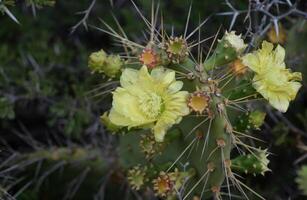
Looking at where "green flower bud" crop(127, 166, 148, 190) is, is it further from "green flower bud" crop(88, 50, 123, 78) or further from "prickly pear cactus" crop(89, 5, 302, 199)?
"green flower bud" crop(88, 50, 123, 78)

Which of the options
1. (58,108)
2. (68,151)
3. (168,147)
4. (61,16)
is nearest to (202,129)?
(168,147)

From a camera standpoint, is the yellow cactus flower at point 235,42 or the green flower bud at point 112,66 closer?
the yellow cactus flower at point 235,42

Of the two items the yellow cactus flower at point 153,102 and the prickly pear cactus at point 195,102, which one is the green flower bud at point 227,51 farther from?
the yellow cactus flower at point 153,102

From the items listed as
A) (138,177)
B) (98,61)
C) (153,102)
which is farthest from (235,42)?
(138,177)

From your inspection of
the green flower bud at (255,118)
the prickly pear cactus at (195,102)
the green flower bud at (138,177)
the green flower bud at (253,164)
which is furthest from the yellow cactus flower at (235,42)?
the green flower bud at (138,177)

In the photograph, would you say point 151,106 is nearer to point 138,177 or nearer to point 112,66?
point 112,66

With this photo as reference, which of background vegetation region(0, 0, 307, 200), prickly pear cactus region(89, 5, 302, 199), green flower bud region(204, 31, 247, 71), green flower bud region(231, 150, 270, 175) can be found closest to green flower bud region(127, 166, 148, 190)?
prickly pear cactus region(89, 5, 302, 199)

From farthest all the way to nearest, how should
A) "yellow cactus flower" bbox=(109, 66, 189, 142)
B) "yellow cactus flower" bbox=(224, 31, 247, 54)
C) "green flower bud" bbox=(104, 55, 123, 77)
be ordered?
"green flower bud" bbox=(104, 55, 123, 77) → "yellow cactus flower" bbox=(224, 31, 247, 54) → "yellow cactus flower" bbox=(109, 66, 189, 142)

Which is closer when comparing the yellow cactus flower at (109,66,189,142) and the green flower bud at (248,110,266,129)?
the yellow cactus flower at (109,66,189,142)
